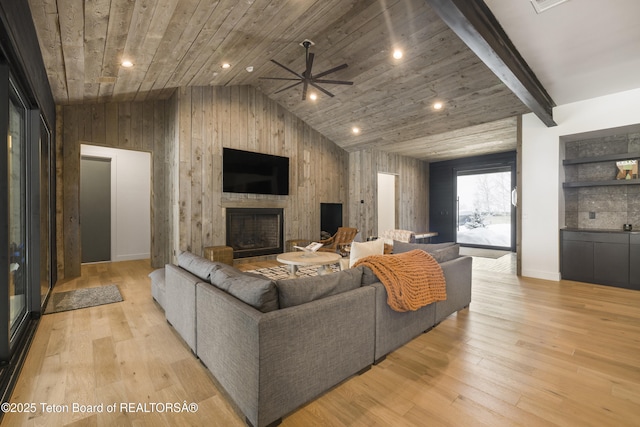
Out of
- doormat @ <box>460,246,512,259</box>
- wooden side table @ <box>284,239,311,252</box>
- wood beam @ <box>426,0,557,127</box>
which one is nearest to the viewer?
wood beam @ <box>426,0,557,127</box>

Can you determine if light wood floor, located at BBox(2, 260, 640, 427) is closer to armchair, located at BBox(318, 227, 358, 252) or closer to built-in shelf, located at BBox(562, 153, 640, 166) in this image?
built-in shelf, located at BBox(562, 153, 640, 166)

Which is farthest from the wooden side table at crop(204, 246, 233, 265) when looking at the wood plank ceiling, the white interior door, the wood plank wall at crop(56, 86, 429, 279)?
the white interior door

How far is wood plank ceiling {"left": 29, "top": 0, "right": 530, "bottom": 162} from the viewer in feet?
8.87

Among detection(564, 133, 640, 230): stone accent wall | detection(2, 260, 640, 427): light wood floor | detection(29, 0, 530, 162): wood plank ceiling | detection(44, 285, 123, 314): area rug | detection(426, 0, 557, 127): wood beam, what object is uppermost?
detection(29, 0, 530, 162): wood plank ceiling

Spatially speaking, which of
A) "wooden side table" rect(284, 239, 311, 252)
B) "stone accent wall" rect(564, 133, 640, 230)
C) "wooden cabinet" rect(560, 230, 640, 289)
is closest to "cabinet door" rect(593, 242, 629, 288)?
"wooden cabinet" rect(560, 230, 640, 289)

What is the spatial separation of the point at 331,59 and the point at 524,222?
4278 mm

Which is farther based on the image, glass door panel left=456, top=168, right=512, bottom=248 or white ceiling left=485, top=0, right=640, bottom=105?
glass door panel left=456, top=168, right=512, bottom=248

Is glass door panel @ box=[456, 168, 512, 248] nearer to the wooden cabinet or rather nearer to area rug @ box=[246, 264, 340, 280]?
the wooden cabinet

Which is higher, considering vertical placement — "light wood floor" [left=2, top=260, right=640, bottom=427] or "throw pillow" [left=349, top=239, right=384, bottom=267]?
"throw pillow" [left=349, top=239, right=384, bottom=267]

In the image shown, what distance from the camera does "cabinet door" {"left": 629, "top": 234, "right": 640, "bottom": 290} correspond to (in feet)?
13.0

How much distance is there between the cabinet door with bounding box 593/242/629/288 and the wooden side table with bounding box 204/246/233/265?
231 inches

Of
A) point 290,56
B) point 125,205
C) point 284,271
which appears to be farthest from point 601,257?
point 125,205

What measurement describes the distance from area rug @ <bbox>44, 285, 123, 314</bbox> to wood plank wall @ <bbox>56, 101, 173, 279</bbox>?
3.87ft

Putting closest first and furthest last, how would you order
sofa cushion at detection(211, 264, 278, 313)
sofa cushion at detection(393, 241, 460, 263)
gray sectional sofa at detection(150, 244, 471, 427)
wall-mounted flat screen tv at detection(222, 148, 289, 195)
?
1. gray sectional sofa at detection(150, 244, 471, 427)
2. sofa cushion at detection(211, 264, 278, 313)
3. sofa cushion at detection(393, 241, 460, 263)
4. wall-mounted flat screen tv at detection(222, 148, 289, 195)
